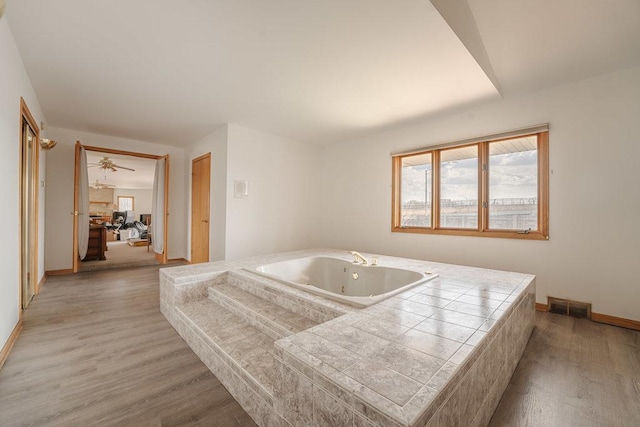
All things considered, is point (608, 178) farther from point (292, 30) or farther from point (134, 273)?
point (134, 273)

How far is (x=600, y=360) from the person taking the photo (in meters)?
1.80

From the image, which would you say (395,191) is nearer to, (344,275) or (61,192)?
(344,275)

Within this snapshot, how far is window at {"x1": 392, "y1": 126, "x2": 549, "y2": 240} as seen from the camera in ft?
9.42

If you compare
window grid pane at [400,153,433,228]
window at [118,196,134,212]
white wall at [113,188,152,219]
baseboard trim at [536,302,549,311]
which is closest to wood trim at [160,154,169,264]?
window grid pane at [400,153,433,228]

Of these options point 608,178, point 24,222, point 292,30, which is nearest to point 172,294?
point 24,222

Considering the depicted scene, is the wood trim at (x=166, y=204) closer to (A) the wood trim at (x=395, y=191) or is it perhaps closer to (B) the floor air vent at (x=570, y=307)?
(A) the wood trim at (x=395, y=191)

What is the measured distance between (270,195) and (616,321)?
13.7 ft

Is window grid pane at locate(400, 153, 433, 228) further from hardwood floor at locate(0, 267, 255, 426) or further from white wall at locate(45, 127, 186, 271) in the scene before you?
white wall at locate(45, 127, 186, 271)

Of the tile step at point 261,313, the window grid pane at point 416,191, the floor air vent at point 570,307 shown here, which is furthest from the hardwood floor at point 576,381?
the window grid pane at point 416,191

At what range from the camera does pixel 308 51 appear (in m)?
2.12

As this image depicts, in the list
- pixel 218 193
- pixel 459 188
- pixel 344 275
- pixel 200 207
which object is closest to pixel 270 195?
pixel 218 193

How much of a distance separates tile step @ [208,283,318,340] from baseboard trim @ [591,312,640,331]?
2.71 m

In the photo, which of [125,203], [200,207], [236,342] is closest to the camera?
[236,342]

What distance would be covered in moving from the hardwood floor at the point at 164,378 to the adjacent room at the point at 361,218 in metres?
0.01
